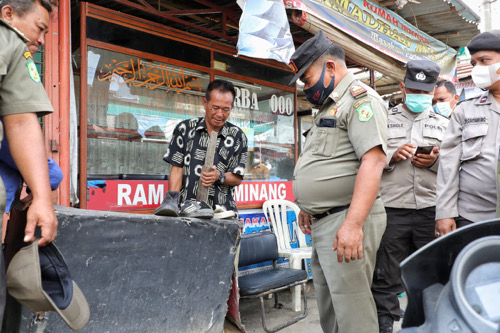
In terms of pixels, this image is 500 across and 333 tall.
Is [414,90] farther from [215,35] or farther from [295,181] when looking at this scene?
[215,35]

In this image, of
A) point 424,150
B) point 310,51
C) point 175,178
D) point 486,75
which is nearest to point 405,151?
point 424,150

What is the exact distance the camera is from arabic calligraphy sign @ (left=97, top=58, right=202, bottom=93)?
3801mm

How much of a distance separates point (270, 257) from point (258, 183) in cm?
107

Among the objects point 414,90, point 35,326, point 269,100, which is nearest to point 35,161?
point 35,326

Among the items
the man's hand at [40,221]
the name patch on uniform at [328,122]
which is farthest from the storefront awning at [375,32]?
the man's hand at [40,221]

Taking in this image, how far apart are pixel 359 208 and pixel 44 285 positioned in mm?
1317

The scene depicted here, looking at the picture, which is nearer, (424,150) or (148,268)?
(148,268)

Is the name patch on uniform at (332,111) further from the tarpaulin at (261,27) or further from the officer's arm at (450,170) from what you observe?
the tarpaulin at (261,27)

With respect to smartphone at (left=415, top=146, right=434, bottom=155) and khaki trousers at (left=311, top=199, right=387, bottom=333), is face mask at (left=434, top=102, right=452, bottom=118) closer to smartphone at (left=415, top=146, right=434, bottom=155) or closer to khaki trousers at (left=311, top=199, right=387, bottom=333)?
smartphone at (left=415, top=146, right=434, bottom=155)

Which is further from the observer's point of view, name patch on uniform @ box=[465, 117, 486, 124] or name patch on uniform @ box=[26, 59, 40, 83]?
name patch on uniform @ box=[465, 117, 486, 124]

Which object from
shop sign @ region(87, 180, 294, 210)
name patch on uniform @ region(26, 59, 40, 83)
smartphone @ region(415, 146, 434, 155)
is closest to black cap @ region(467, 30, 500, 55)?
smartphone @ region(415, 146, 434, 155)

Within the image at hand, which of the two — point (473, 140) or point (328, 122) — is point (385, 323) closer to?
point (473, 140)

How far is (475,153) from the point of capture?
2.11 m

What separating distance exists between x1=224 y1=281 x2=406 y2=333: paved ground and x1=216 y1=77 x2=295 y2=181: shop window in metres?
1.45
